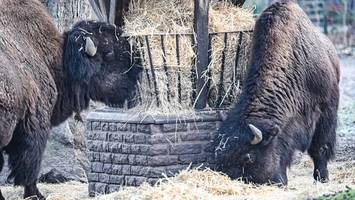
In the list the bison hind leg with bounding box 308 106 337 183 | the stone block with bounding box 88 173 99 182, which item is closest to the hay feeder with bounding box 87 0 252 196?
the stone block with bounding box 88 173 99 182

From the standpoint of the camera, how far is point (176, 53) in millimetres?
8758

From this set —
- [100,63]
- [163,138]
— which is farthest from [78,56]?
[163,138]

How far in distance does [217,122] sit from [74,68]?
1.53 meters

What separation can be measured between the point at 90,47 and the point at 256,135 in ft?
6.62

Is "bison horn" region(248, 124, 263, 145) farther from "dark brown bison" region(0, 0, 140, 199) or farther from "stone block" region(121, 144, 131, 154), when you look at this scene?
"dark brown bison" region(0, 0, 140, 199)

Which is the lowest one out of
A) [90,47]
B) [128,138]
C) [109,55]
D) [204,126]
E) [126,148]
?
[126,148]

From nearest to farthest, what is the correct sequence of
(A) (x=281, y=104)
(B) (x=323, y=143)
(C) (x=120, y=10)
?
1. (A) (x=281, y=104)
2. (C) (x=120, y=10)
3. (B) (x=323, y=143)

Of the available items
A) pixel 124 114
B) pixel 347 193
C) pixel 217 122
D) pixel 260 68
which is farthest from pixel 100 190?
pixel 347 193

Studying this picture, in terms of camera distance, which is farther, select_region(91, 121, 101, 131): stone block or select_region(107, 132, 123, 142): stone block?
select_region(91, 121, 101, 131): stone block

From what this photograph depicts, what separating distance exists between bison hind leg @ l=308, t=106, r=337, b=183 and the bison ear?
238 cm

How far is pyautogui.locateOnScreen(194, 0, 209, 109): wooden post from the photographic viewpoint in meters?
8.77

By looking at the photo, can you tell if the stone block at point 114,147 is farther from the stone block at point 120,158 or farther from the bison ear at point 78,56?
the bison ear at point 78,56

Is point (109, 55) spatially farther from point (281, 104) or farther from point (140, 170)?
point (281, 104)

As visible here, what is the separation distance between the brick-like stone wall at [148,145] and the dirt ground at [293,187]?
1.62 feet
